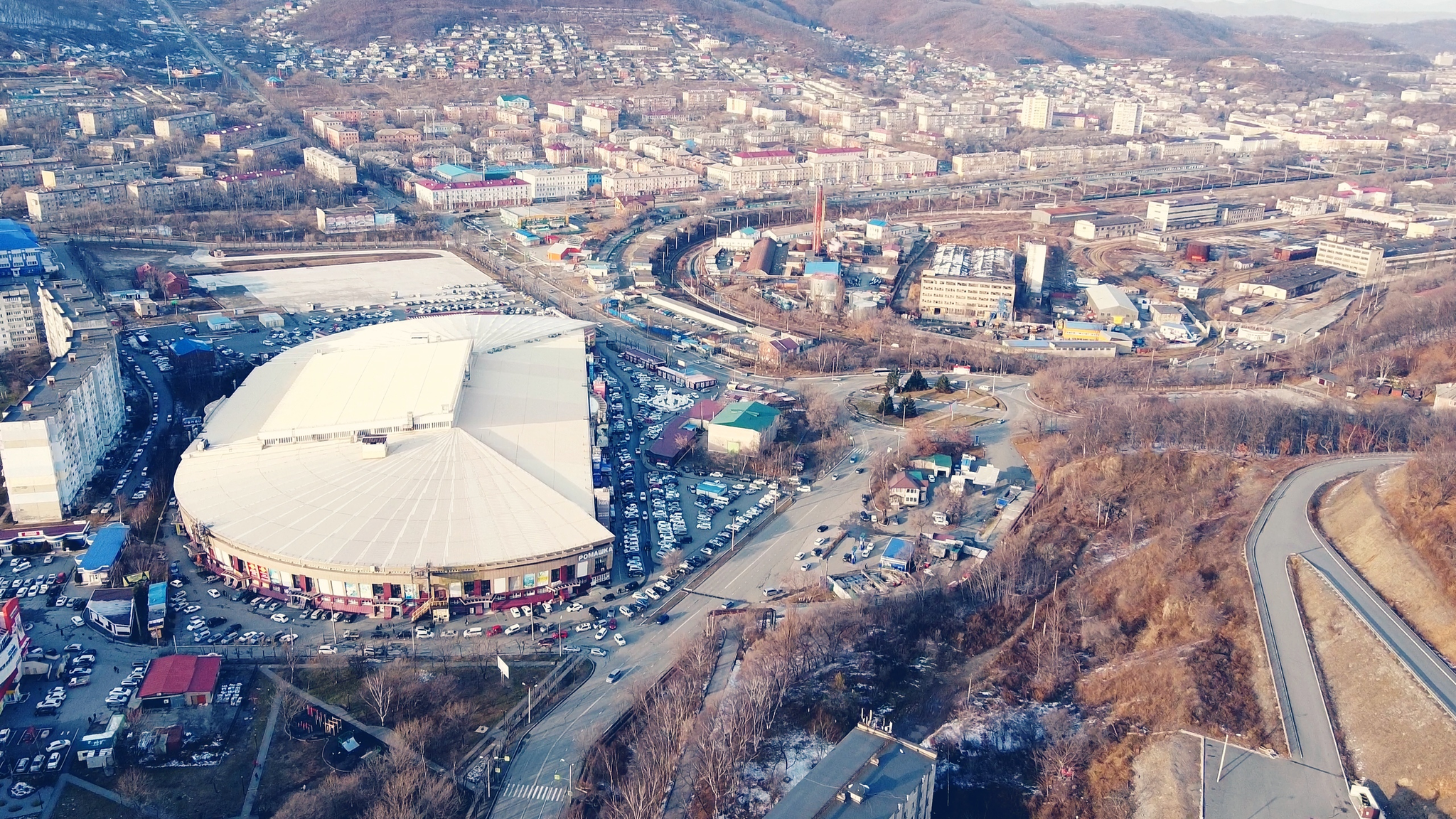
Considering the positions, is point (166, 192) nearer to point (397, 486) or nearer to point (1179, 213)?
point (397, 486)

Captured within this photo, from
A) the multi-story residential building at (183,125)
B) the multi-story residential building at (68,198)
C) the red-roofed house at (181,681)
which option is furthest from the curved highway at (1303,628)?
the multi-story residential building at (183,125)

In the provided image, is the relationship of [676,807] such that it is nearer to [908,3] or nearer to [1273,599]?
[1273,599]

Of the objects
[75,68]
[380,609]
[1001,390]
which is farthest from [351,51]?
[380,609]

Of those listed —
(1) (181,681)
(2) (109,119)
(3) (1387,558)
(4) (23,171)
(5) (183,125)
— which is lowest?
(1) (181,681)

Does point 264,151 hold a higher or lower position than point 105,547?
higher

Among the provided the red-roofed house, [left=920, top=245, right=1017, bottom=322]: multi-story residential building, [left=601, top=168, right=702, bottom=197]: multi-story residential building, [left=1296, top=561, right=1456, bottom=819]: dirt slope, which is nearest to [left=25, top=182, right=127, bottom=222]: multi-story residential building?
[left=601, top=168, right=702, bottom=197]: multi-story residential building

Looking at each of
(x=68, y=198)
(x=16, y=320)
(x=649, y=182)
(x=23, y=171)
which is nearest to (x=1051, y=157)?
(x=649, y=182)

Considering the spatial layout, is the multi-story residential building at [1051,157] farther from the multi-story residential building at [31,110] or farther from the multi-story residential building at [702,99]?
the multi-story residential building at [31,110]
